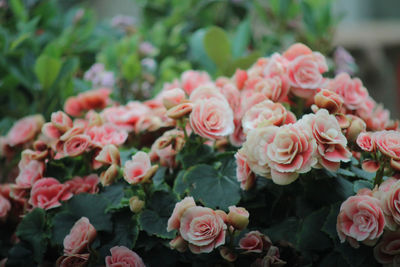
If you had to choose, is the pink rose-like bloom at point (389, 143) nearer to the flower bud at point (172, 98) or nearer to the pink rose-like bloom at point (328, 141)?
the pink rose-like bloom at point (328, 141)

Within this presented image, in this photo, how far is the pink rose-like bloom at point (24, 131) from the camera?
0.99m

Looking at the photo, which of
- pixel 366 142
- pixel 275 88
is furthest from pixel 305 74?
pixel 366 142

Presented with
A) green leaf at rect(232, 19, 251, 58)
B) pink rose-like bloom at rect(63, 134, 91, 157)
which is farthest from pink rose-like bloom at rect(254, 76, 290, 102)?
green leaf at rect(232, 19, 251, 58)

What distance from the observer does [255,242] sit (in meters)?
0.73

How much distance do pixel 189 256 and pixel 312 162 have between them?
0.27 m

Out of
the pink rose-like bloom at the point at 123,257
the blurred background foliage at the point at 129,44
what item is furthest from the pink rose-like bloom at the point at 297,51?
the pink rose-like bloom at the point at 123,257

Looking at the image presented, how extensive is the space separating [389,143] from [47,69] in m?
0.82

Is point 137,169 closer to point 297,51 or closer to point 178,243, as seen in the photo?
point 178,243

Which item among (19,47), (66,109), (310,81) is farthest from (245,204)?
(19,47)

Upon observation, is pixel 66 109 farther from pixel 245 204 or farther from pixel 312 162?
pixel 312 162

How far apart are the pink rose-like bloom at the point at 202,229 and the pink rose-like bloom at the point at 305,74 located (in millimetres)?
295

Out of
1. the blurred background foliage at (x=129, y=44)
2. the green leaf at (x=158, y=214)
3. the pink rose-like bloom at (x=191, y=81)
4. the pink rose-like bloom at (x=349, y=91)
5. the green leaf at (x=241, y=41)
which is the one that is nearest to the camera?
the green leaf at (x=158, y=214)

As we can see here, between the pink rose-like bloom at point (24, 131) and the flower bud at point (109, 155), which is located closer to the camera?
the flower bud at point (109, 155)

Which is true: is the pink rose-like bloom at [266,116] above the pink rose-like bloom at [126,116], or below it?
above
